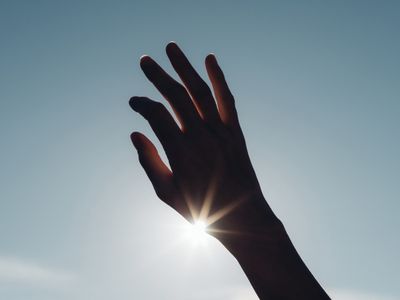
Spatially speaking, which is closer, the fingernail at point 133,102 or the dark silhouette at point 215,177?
the dark silhouette at point 215,177

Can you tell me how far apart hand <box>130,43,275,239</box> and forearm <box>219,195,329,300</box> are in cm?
4

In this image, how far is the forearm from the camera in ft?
5.54

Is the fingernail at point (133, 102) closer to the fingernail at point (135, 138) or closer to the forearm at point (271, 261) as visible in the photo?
the fingernail at point (135, 138)

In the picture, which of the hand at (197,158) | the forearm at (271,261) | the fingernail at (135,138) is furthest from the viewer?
the fingernail at (135,138)

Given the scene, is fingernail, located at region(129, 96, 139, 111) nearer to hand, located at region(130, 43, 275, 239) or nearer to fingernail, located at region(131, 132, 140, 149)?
hand, located at region(130, 43, 275, 239)

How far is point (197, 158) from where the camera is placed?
203cm

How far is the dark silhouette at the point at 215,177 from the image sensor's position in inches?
68.8

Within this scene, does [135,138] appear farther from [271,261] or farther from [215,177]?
[271,261]

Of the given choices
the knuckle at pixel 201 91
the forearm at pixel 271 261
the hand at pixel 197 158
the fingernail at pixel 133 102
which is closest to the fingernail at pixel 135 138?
the hand at pixel 197 158

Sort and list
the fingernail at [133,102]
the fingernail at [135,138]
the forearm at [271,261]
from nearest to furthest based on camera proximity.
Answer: the forearm at [271,261] < the fingernail at [133,102] < the fingernail at [135,138]

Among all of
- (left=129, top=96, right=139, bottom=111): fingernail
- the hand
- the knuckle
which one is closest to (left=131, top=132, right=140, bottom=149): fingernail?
the hand

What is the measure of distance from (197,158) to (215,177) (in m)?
0.16

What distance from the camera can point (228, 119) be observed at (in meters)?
2.28

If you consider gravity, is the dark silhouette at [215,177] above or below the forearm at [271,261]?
above
